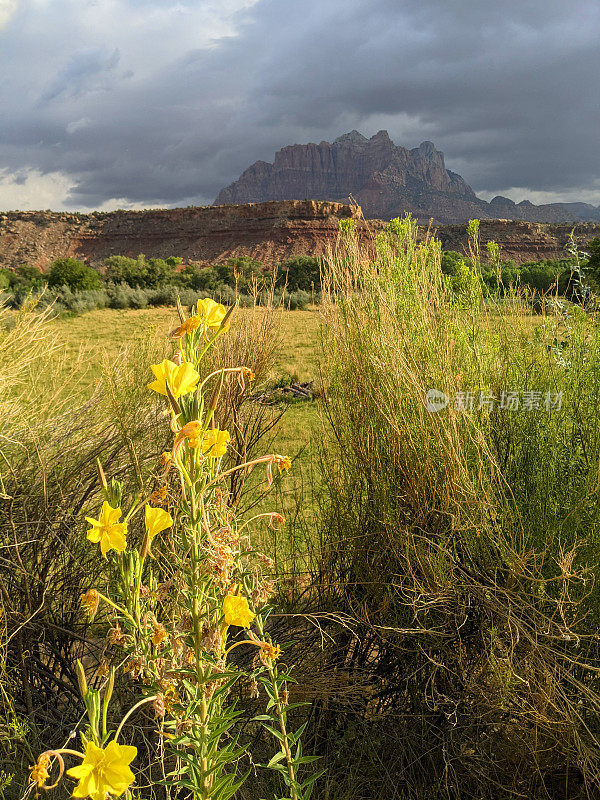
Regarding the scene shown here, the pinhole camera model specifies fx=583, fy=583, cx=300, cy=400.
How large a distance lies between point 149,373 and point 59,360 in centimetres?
123

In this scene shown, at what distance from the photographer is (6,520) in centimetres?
264

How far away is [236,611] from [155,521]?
225mm

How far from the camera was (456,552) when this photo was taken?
2.13m

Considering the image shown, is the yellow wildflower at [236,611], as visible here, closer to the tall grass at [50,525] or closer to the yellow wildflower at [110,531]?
the yellow wildflower at [110,531]

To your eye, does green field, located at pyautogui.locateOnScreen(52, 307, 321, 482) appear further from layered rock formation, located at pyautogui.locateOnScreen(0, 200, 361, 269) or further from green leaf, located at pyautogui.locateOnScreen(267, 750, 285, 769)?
layered rock formation, located at pyautogui.locateOnScreen(0, 200, 361, 269)

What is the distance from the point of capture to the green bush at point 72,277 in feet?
83.3

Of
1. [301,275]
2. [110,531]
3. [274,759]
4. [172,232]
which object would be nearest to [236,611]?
[110,531]

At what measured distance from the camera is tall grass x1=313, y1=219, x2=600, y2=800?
2.00 metres

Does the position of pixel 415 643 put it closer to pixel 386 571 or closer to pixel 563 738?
pixel 386 571

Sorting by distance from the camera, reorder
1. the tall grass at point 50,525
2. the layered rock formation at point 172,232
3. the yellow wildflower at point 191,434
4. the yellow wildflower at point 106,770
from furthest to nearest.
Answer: the layered rock formation at point 172,232, the tall grass at point 50,525, the yellow wildflower at point 191,434, the yellow wildflower at point 106,770

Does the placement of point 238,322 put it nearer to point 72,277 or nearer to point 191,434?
point 191,434

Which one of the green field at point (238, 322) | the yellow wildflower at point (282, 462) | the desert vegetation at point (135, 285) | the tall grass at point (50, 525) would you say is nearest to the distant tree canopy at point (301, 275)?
the desert vegetation at point (135, 285)

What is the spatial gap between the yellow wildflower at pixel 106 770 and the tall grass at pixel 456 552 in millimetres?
1215

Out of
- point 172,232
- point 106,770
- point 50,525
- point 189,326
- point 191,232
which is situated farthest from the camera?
point 172,232
